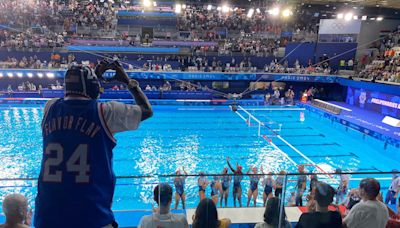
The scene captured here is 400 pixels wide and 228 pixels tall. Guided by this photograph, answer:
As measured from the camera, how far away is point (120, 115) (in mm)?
1795

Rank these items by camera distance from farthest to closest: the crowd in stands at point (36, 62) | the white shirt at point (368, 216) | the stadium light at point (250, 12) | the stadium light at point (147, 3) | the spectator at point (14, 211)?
the stadium light at point (250, 12) < the stadium light at point (147, 3) < the crowd in stands at point (36, 62) < the white shirt at point (368, 216) < the spectator at point (14, 211)

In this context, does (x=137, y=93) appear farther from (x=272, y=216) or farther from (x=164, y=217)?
(x=272, y=216)

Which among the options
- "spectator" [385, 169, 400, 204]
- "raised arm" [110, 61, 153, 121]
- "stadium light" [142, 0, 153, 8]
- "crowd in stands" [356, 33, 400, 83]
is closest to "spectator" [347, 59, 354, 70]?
"crowd in stands" [356, 33, 400, 83]

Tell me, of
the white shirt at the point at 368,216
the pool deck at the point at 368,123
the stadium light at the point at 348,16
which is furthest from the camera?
the stadium light at the point at 348,16

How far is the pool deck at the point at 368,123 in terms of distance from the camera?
14789 mm

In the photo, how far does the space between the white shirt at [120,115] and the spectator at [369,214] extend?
6.16 ft

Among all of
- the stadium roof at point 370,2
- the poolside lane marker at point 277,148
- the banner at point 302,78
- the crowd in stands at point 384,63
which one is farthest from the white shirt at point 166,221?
the stadium roof at point 370,2

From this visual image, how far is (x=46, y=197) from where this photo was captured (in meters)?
1.71

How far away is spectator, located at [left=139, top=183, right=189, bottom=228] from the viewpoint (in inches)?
91.9

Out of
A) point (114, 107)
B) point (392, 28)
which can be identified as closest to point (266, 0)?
point (392, 28)

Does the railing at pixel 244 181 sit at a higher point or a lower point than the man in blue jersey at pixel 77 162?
lower

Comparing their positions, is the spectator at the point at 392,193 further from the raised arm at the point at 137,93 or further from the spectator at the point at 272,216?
the raised arm at the point at 137,93

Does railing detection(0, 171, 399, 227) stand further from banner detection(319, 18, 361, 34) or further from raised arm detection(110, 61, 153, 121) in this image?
banner detection(319, 18, 361, 34)

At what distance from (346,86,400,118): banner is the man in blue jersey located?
803 inches
